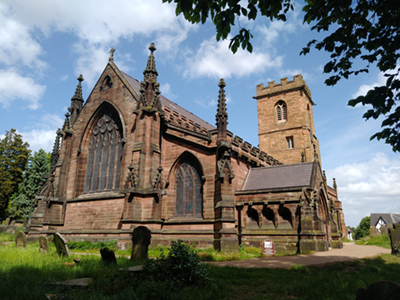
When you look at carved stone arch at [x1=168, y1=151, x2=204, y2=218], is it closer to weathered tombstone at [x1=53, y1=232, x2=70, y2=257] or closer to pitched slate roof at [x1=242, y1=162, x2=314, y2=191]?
pitched slate roof at [x1=242, y1=162, x2=314, y2=191]

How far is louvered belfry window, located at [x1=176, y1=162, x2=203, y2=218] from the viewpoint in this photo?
18.2 meters

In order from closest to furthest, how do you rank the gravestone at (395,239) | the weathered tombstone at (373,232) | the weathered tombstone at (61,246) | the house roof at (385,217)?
the weathered tombstone at (61,246), the gravestone at (395,239), the weathered tombstone at (373,232), the house roof at (385,217)

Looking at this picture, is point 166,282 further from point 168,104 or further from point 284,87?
point 284,87

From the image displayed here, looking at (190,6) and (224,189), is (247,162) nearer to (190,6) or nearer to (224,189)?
(224,189)

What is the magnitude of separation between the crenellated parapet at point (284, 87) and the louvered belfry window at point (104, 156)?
92.2 ft

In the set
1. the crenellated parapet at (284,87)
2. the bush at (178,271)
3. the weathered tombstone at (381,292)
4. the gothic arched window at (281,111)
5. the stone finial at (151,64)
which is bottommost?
the bush at (178,271)

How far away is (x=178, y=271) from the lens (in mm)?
6824

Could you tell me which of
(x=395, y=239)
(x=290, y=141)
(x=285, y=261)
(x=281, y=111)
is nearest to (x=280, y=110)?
(x=281, y=111)

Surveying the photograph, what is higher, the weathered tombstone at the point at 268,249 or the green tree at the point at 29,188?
the green tree at the point at 29,188

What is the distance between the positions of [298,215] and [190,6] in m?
14.2

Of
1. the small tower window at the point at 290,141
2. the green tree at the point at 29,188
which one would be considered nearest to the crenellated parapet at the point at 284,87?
the small tower window at the point at 290,141

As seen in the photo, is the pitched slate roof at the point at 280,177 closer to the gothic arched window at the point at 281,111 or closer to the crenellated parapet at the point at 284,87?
the gothic arched window at the point at 281,111

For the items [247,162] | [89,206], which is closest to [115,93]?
[89,206]

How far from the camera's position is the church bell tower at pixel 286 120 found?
1547 inches
